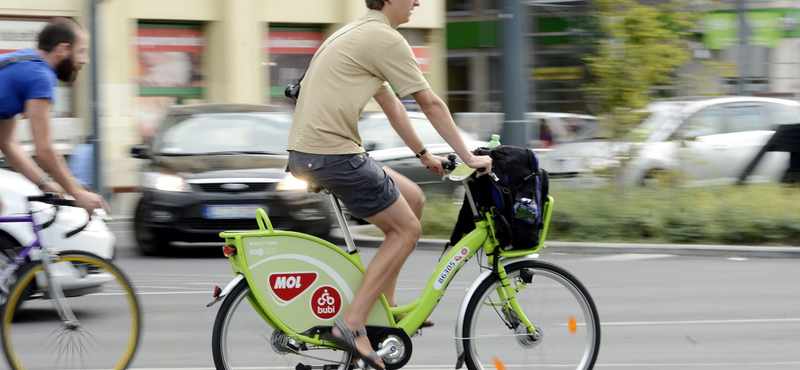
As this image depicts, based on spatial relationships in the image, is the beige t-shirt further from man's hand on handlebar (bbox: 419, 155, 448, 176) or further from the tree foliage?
the tree foliage

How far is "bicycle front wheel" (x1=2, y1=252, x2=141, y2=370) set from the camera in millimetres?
4762

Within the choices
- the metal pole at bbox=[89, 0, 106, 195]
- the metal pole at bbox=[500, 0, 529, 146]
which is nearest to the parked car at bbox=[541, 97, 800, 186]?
the metal pole at bbox=[500, 0, 529, 146]

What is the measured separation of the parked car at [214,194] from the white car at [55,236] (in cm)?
295

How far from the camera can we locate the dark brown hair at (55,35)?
4770 millimetres

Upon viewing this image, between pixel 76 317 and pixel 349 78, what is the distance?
1568 millimetres

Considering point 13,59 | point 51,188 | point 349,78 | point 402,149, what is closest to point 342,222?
point 349,78

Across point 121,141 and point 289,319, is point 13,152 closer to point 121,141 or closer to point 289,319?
point 289,319

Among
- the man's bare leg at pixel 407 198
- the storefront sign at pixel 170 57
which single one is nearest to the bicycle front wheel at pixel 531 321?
the man's bare leg at pixel 407 198

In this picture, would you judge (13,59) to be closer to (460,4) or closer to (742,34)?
(742,34)

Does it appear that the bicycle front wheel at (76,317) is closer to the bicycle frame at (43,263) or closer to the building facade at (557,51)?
the bicycle frame at (43,263)

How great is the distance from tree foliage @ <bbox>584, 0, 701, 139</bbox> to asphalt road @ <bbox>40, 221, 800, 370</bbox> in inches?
108

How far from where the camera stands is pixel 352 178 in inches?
178

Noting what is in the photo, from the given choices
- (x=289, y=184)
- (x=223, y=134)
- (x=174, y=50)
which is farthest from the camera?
(x=174, y=50)

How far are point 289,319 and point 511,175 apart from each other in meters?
1.06
